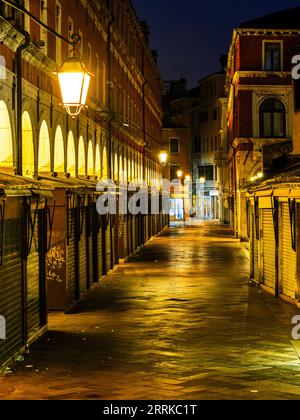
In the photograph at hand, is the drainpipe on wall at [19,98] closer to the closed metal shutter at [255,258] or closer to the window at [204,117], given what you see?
the closed metal shutter at [255,258]

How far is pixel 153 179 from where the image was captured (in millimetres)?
59344

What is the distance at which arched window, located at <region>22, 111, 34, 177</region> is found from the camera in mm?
17189

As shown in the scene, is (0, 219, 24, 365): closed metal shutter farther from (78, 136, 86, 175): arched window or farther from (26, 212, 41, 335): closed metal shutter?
(78, 136, 86, 175): arched window

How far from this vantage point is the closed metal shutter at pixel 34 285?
13523 millimetres

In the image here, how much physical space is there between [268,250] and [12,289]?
991cm

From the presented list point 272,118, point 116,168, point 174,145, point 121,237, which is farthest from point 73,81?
point 174,145

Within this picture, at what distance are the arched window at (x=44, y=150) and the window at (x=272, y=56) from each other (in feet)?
98.7

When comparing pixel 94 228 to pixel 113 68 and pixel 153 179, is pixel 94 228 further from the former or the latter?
pixel 153 179
